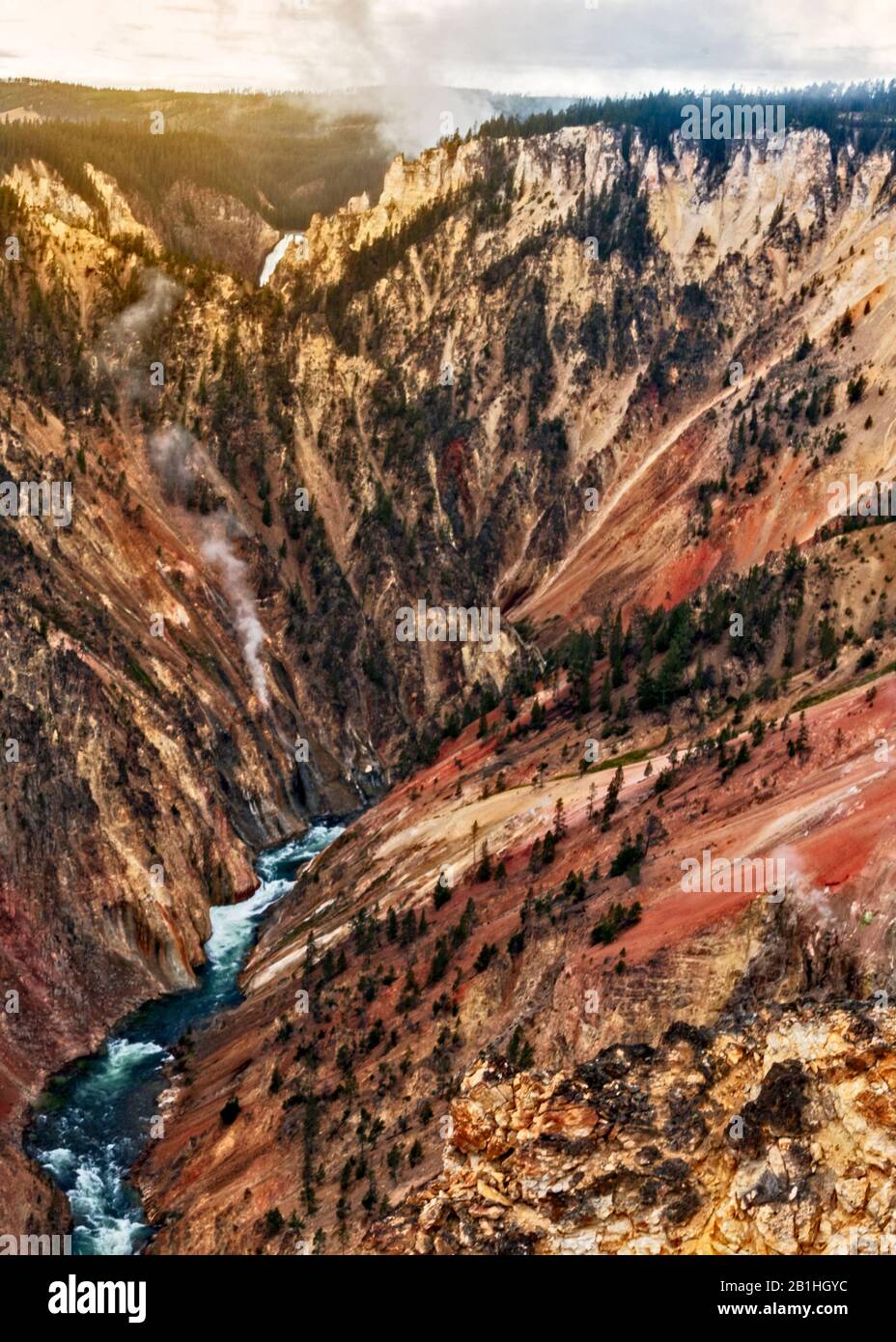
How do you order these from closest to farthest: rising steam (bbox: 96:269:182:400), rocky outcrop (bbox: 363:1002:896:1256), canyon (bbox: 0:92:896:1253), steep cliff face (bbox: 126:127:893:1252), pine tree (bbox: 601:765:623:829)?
1. rocky outcrop (bbox: 363:1002:896:1256)
2. steep cliff face (bbox: 126:127:893:1252)
3. canyon (bbox: 0:92:896:1253)
4. pine tree (bbox: 601:765:623:829)
5. rising steam (bbox: 96:269:182:400)

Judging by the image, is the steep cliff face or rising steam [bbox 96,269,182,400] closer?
the steep cliff face

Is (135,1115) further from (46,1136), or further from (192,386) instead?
(192,386)

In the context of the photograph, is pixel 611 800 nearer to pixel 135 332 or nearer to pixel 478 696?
pixel 478 696

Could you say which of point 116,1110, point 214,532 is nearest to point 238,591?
point 214,532

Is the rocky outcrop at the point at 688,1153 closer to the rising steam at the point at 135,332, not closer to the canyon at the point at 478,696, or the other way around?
the canyon at the point at 478,696

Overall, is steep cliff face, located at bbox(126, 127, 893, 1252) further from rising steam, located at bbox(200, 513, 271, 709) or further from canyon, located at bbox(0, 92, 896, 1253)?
rising steam, located at bbox(200, 513, 271, 709)

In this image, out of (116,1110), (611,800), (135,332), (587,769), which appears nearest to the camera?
(116,1110)

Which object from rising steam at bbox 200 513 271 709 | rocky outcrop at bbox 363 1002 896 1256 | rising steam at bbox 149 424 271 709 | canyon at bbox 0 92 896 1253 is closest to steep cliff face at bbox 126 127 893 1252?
rocky outcrop at bbox 363 1002 896 1256

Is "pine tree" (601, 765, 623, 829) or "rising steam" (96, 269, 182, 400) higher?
"rising steam" (96, 269, 182, 400)

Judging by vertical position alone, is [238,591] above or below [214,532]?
below
